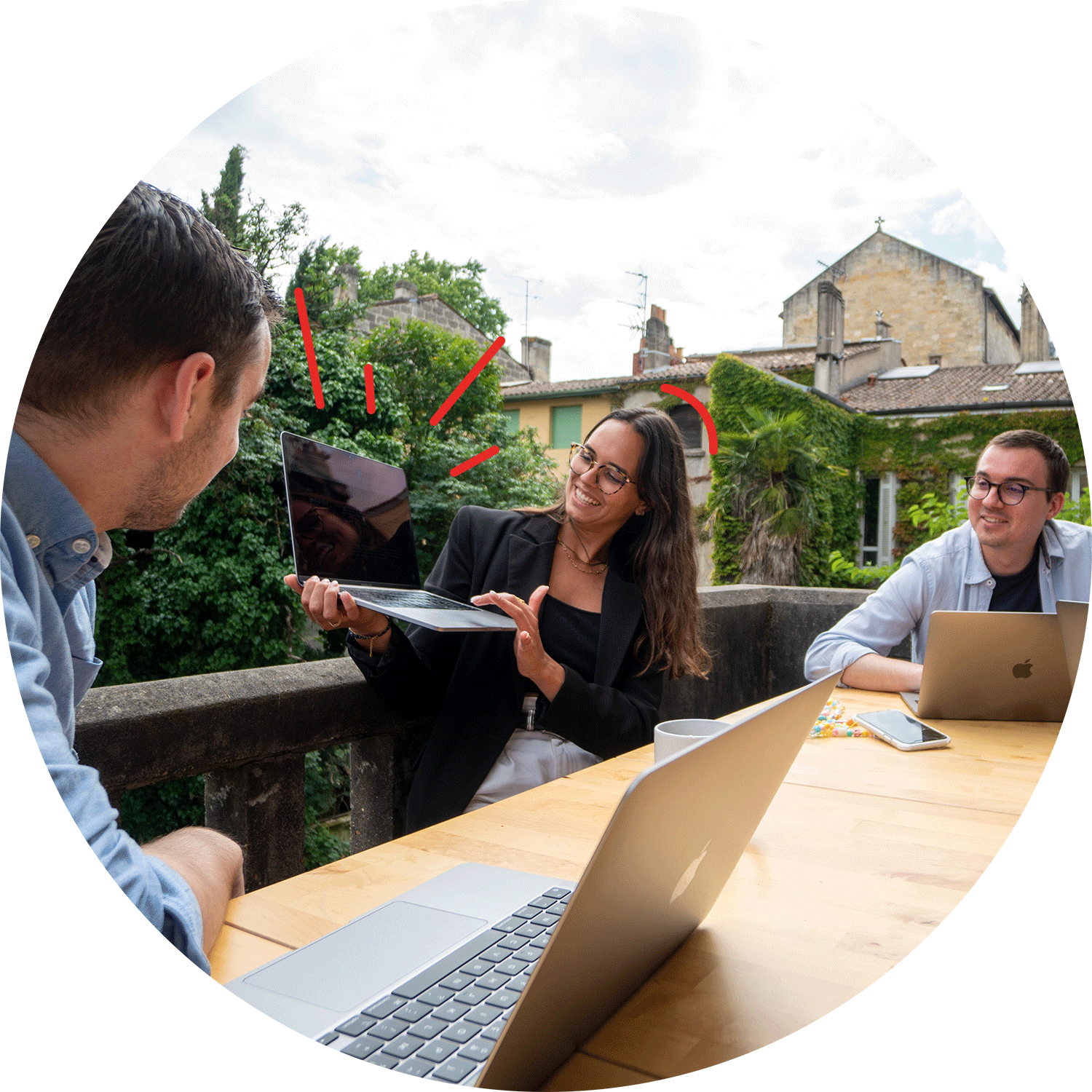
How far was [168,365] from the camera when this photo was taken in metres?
1.00

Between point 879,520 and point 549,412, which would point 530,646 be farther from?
point 549,412

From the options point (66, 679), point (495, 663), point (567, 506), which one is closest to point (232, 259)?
point (66, 679)

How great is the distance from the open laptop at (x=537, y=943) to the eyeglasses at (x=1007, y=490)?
206 centimetres

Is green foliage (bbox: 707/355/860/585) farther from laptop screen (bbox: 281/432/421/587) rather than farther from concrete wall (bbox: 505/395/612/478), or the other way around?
laptop screen (bbox: 281/432/421/587)

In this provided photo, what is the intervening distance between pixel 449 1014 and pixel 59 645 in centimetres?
61

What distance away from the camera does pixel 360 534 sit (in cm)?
170

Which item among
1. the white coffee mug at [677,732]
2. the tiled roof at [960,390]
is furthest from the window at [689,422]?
the white coffee mug at [677,732]

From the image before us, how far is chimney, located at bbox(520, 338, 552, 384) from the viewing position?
26328mm

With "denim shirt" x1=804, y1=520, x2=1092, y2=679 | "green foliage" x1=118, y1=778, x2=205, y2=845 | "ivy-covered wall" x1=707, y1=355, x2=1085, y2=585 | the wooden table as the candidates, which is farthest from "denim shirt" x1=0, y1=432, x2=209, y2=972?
"ivy-covered wall" x1=707, y1=355, x2=1085, y2=585

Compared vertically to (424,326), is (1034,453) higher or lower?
lower

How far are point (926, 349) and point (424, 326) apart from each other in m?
15.3

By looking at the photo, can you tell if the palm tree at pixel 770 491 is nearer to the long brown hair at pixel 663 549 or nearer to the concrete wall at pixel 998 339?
the concrete wall at pixel 998 339

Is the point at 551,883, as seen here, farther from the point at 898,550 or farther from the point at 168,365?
the point at 898,550

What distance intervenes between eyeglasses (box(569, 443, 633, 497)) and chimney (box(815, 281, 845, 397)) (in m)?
18.8
